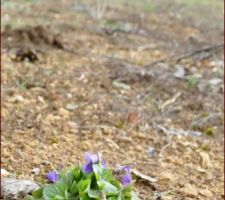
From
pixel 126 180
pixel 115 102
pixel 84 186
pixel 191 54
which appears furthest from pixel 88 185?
pixel 191 54

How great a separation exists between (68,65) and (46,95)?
769 millimetres

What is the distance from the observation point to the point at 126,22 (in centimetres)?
670

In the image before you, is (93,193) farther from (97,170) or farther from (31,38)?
(31,38)

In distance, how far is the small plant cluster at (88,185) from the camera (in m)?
1.61

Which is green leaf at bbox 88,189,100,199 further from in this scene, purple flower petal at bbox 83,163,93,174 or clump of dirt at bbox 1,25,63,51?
clump of dirt at bbox 1,25,63,51

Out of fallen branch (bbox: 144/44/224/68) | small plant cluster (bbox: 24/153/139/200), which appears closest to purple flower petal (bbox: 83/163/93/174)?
small plant cluster (bbox: 24/153/139/200)

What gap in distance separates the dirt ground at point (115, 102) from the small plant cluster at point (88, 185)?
42 centimetres

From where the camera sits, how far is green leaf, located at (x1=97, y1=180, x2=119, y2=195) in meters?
1.61

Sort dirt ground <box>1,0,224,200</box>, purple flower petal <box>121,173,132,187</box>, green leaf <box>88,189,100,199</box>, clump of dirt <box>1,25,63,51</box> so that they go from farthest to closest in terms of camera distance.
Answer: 1. clump of dirt <box>1,25,63,51</box>
2. dirt ground <box>1,0,224,200</box>
3. purple flower petal <box>121,173,132,187</box>
4. green leaf <box>88,189,100,199</box>

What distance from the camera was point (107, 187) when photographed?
5.34 ft

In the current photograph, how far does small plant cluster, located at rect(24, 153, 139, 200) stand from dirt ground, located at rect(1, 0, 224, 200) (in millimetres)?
420

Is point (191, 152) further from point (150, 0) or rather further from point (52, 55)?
point (150, 0)

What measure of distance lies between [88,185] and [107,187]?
0.06 meters

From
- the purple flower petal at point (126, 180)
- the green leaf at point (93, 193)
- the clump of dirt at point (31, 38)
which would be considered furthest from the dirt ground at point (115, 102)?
the green leaf at point (93, 193)
